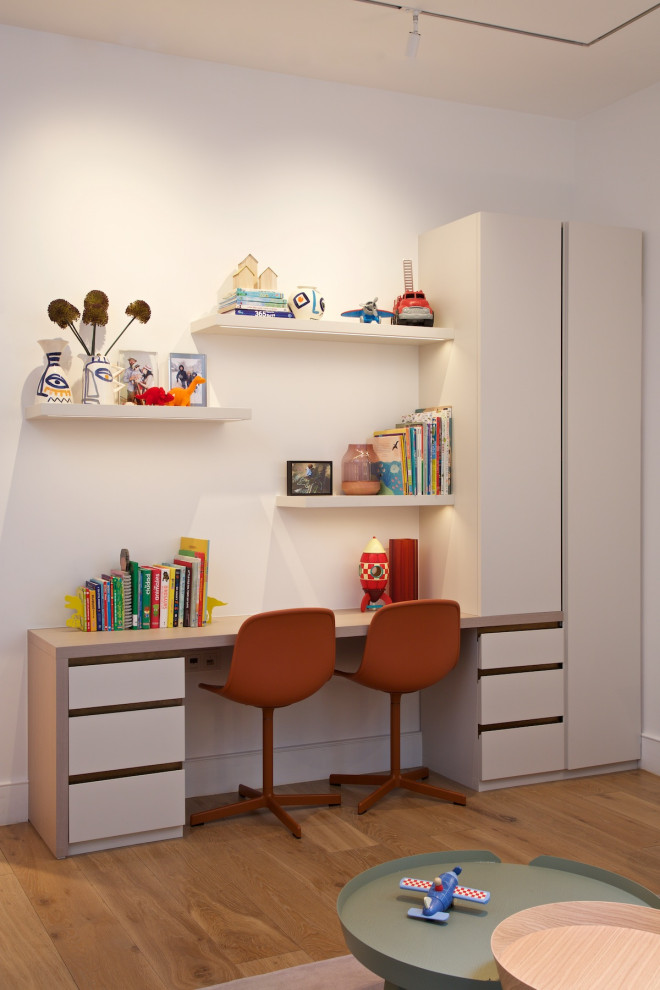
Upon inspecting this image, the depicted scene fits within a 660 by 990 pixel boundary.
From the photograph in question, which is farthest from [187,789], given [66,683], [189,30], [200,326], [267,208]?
[189,30]

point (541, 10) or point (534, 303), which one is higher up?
point (541, 10)

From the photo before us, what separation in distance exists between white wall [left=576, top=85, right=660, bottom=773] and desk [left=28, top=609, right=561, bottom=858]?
1.91 meters

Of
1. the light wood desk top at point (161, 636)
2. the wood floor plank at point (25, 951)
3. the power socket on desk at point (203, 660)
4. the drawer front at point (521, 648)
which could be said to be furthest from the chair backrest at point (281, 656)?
the wood floor plank at point (25, 951)

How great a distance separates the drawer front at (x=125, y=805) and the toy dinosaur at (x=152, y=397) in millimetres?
1335

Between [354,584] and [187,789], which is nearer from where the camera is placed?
[187,789]

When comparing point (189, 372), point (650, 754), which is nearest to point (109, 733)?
point (189, 372)

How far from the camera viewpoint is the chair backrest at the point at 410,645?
3599 millimetres

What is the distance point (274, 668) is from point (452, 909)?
1415 millimetres

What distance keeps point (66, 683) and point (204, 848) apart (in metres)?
0.74

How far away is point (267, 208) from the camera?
397 cm

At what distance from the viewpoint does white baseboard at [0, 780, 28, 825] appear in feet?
11.5

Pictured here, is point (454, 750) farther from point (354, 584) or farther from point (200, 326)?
point (200, 326)

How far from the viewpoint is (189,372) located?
3.79 metres

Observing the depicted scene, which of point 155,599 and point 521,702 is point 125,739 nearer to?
point 155,599
